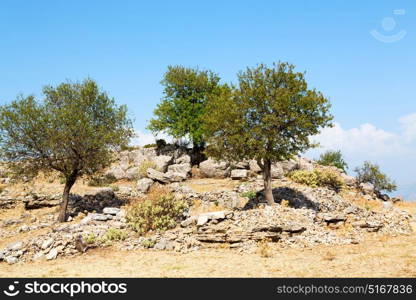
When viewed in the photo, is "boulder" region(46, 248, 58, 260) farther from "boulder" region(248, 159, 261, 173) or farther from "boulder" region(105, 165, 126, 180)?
"boulder" region(248, 159, 261, 173)

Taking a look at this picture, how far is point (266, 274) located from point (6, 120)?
79.9 ft

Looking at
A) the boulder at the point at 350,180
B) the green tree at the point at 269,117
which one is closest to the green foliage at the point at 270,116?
the green tree at the point at 269,117

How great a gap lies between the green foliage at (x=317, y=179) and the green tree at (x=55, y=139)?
794 inches

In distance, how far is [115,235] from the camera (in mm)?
21547

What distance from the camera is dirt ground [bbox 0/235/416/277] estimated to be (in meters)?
14.8

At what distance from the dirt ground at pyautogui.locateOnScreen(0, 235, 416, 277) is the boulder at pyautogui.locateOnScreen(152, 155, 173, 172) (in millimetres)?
27009

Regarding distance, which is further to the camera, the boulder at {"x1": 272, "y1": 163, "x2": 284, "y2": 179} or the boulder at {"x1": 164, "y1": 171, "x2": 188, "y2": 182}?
the boulder at {"x1": 164, "y1": 171, "x2": 188, "y2": 182}

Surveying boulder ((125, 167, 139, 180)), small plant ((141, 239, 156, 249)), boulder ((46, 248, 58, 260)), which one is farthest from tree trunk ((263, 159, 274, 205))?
boulder ((125, 167, 139, 180))

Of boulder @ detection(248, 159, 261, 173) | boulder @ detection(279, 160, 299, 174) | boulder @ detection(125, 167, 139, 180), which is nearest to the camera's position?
boulder @ detection(248, 159, 261, 173)

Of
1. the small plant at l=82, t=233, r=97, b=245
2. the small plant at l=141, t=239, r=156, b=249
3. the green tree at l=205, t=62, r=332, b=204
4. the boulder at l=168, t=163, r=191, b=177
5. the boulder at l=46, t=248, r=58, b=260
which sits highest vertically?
the green tree at l=205, t=62, r=332, b=204

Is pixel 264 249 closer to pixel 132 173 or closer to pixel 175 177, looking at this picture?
pixel 175 177

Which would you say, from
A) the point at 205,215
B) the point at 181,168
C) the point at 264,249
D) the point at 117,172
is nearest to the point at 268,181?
the point at 205,215

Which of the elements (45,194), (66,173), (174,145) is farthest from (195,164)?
(66,173)

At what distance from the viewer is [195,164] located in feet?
169
